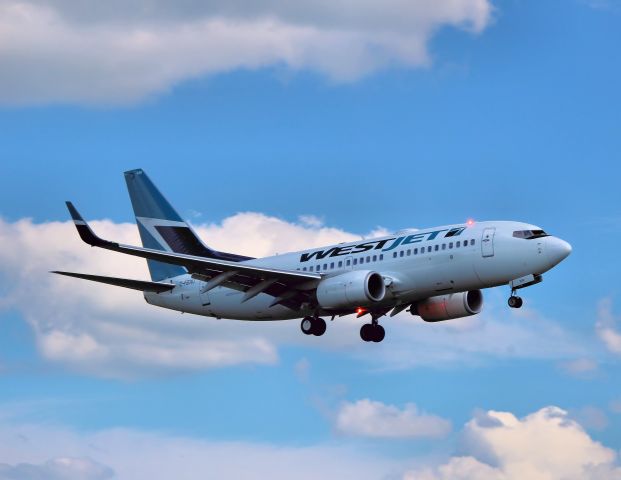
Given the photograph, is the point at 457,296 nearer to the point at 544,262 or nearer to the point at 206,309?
the point at 544,262

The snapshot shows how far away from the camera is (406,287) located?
200ft

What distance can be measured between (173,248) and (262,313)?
30.5 ft

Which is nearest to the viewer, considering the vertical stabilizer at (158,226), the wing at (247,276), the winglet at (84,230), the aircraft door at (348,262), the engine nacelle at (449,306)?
the winglet at (84,230)

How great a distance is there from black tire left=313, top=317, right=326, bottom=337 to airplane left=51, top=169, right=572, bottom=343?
5cm

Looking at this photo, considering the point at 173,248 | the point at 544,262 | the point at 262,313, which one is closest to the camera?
the point at 544,262

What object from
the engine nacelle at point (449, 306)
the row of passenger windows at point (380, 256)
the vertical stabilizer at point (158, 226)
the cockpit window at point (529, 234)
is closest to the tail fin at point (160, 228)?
the vertical stabilizer at point (158, 226)

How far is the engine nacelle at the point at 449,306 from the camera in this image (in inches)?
2581

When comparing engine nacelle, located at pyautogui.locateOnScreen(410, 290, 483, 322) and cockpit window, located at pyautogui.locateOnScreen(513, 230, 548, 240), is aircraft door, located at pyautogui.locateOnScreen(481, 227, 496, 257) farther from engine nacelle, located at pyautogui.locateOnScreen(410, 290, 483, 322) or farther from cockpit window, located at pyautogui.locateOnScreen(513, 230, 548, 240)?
engine nacelle, located at pyautogui.locateOnScreen(410, 290, 483, 322)

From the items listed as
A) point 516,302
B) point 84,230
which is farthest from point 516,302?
point 84,230

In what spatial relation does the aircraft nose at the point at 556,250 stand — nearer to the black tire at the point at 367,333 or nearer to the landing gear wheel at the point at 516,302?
the landing gear wheel at the point at 516,302

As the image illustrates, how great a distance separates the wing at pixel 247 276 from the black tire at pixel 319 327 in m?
1.19

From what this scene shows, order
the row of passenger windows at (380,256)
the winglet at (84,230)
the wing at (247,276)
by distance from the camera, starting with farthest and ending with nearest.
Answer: the row of passenger windows at (380,256)
the wing at (247,276)
the winglet at (84,230)

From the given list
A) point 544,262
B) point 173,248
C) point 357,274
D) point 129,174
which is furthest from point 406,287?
point 129,174

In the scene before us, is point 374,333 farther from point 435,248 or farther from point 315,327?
point 435,248
